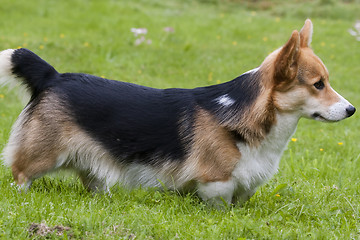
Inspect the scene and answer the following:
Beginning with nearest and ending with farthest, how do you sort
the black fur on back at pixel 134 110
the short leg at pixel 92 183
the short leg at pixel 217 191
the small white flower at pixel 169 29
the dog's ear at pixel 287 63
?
1. the dog's ear at pixel 287 63
2. the short leg at pixel 217 191
3. the black fur on back at pixel 134 110
4. the short leg at pixel 92 183
5. the small white flower at pixel 169 29

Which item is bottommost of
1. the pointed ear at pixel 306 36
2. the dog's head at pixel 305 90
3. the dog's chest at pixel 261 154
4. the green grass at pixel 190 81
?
the green grass at pixel 190 81

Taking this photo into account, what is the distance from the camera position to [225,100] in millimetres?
4176

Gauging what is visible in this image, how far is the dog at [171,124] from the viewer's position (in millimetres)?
4020

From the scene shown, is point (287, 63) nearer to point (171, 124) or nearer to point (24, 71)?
point (171, 124)

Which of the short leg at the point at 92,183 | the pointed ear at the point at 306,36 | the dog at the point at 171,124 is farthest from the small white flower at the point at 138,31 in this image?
the pointed ear at the point at 306,36

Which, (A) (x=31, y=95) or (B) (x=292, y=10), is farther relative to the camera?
(B) (x=292, y=10)

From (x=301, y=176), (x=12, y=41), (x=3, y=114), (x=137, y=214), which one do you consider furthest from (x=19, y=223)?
(x=12, y=41)

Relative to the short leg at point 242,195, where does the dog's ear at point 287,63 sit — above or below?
above

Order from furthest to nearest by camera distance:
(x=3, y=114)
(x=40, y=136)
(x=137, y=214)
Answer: (x=3, y=114)
(x=40, y=136)
(x=137, y=214)

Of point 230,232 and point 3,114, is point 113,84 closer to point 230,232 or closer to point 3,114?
point 230,232

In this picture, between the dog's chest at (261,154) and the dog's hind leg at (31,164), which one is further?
the dog's hind leg at (31,164)

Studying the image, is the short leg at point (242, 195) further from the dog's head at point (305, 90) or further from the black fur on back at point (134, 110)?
the dog's head at point (305, 90)

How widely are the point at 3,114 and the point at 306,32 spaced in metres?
4.84

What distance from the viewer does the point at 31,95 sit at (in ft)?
14.4
